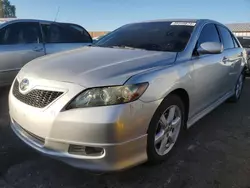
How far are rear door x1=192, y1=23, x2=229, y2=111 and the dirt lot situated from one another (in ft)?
1.75

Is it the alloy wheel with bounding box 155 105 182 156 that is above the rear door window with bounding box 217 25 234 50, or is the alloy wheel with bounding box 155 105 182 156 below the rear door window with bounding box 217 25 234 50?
below

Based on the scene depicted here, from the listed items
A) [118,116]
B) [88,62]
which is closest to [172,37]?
[88,62]

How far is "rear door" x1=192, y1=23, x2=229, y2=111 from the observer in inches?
122

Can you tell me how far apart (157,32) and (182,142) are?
1.42 metres

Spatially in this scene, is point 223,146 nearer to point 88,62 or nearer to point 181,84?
point 181,84

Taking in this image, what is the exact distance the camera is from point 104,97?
2.11 m

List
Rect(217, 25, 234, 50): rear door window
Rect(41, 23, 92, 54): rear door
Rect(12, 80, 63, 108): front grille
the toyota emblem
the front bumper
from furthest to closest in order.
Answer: Rect(41, 23, 92, 54): rear door
Rect(217, 25, 234, 50): rear door window
the toyota emblem
Rect(12, 80, 63, 108): front grille
the front bumper

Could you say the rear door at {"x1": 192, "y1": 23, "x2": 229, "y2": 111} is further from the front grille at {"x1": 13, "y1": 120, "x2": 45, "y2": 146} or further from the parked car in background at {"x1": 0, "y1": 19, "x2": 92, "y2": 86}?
the parked car in background at {"x1": 0, "y1": 19, "x2": 92, "y2": 86}

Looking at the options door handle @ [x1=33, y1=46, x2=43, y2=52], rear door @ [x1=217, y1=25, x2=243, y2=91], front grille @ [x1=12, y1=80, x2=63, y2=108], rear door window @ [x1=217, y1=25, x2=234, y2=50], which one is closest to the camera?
front grille @ [x1=12, y1=80, x2=63, y2=108]

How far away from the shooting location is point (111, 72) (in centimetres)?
229

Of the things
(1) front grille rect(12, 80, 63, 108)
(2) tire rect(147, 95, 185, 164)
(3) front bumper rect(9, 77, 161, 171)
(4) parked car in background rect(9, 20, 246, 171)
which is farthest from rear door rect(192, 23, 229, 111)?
(1) front grille rect(12, 80, 63, 108)

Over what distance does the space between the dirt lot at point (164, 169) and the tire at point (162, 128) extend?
0.14m

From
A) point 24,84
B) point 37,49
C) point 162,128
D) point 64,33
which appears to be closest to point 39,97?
point 24,84

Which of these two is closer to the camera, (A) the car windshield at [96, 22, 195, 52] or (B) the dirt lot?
(B) the dirt lot
